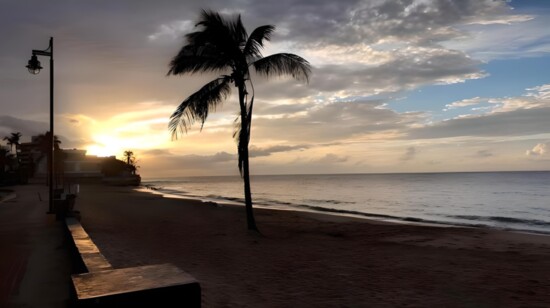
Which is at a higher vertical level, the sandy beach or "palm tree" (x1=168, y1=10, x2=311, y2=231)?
"palm tree" (x1=168, y1=10, x2=311, y2=231)

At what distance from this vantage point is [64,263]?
7027mm

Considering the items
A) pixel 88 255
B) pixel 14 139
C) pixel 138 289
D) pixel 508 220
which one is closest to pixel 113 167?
pixel 14 139

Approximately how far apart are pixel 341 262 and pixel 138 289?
338 inches

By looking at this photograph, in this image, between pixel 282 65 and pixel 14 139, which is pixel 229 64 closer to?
pixel 282 65

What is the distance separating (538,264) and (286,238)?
7541 mm

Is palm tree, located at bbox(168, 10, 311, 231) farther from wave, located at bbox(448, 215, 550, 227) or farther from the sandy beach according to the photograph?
wave, located at bbox(448, 215, 550, 227)

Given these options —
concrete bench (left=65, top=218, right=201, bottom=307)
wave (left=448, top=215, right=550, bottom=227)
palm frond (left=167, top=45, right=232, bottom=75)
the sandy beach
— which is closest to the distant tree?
wave (left=448, top=215, right=550, bottom=227)

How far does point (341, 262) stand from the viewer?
10242mm

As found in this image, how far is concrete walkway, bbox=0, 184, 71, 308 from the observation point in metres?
5.18

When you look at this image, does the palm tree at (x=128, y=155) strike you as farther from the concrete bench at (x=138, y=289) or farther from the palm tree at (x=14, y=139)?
the concrete bench at (x=138, y=289)

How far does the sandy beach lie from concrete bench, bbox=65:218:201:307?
4.25 m

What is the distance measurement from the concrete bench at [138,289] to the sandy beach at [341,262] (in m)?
4.25

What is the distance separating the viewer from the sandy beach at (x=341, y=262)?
23.7 ft

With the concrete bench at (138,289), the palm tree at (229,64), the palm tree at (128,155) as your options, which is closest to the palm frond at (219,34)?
the palm tree at (229,64)
